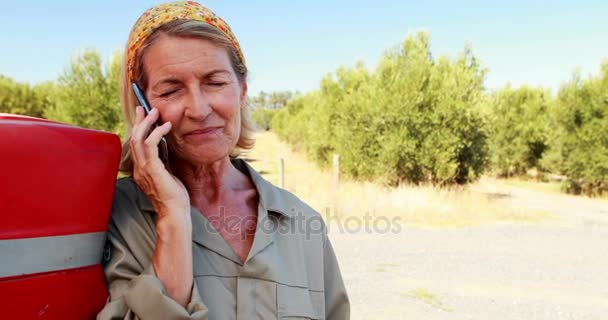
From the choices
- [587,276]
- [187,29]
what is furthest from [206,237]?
[587,276]

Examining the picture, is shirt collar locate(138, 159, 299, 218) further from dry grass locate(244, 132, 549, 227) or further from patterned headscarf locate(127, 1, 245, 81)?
dry grass locate(244, 132, 549, 227)

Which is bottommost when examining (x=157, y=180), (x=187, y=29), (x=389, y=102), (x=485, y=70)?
(x=157, y=180)

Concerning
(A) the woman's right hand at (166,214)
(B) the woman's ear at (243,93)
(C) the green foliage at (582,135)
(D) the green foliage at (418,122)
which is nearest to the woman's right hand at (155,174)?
(A) the woman's right hand at (166,214)

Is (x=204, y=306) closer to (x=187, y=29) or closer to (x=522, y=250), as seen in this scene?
(x=187, y=29)

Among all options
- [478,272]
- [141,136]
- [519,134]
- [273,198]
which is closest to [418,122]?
[478,272]

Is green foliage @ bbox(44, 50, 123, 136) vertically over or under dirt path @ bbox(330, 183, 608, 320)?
over

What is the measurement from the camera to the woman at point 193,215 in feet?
3.37

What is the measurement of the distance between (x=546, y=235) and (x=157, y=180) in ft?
32.0

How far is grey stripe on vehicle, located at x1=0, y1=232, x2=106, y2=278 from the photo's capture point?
2.89ft

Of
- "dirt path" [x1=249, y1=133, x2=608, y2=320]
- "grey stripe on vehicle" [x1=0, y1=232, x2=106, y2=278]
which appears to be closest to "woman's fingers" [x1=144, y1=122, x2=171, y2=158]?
"grey stripe on vehicle" [x1=0, y1=232, x2=106, y2=278]

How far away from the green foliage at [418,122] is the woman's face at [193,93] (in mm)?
12416

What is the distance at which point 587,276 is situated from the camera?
6641mm

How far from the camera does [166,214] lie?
3.44 feet

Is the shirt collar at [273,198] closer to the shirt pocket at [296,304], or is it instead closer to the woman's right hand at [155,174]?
the shirt pocket at [296,304]
